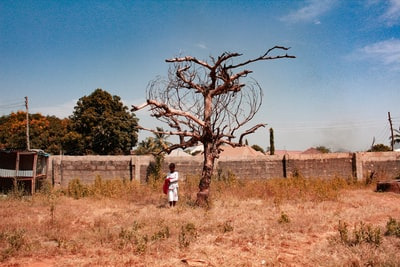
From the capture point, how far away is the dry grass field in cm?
473

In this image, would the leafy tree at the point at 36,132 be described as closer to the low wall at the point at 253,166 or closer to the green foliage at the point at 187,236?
the low wall at the point at 253,166

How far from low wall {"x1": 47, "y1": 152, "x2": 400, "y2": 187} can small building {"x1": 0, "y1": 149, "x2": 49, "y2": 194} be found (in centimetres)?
153

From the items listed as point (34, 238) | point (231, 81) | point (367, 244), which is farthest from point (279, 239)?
point (231, 81)

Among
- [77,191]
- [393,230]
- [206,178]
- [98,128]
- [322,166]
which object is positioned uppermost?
[98,128]

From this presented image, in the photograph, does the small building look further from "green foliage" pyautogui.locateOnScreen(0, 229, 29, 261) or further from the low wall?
"green foliage" pyautogui.locateOnScreen(0, 229, 29, 261)

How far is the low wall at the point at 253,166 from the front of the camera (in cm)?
1441

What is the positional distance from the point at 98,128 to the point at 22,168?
15.8 metres

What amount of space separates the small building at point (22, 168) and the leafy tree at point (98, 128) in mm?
15417

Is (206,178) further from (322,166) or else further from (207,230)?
(322,166)

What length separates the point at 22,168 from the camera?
504 inches

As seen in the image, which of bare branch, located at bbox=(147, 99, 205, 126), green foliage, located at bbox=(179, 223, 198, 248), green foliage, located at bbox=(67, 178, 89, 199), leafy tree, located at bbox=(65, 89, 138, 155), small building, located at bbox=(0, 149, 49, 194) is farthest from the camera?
leafy tree, located at bbox=(65, 89, 138, 155)

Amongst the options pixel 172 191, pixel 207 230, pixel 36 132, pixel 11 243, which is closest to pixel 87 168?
pixel 172 191

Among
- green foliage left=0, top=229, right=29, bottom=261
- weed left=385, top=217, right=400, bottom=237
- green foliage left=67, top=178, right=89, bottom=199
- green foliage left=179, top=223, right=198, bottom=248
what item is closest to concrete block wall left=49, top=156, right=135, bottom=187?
green foliage left=67, top=178, right=89, bottom=199

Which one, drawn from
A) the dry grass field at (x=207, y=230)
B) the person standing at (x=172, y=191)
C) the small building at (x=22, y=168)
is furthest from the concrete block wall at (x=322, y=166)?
the small building at (x=22, y=168)
